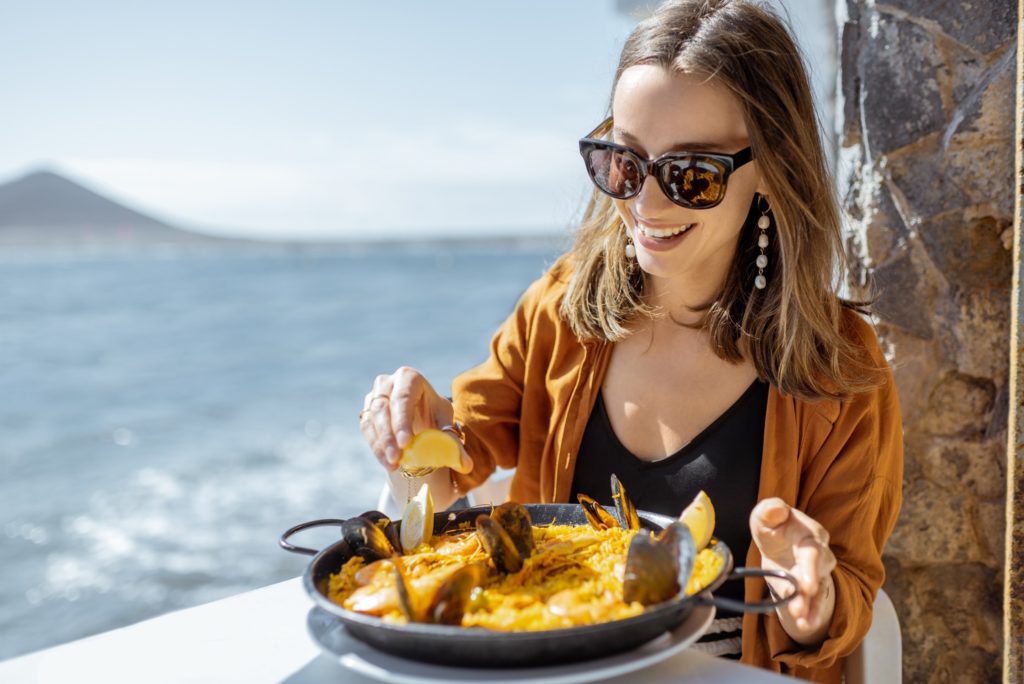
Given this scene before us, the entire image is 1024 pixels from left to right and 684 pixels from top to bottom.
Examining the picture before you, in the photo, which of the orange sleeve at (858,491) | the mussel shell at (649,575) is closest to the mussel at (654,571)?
the mussel shell at (649,575)

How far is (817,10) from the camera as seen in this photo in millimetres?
4254

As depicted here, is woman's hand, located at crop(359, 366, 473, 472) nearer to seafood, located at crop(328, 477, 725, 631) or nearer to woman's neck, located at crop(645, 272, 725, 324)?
seafood, located at crop(328, 477, 725, 631)

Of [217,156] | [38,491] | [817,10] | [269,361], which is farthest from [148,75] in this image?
[817,10]

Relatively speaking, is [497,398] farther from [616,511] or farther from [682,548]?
[682,548]

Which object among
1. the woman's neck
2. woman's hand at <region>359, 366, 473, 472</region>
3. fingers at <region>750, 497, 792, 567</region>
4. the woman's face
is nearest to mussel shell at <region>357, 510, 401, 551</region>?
woman's hand at <region>359, 366, 473, 472</region>

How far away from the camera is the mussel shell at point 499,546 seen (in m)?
1.26

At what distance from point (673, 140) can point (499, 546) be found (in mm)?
833

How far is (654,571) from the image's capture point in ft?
3.49

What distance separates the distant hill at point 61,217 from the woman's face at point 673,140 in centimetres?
7239

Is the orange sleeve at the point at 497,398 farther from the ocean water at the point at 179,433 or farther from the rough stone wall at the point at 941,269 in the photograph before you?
the rough stone wall at the point at 941,269

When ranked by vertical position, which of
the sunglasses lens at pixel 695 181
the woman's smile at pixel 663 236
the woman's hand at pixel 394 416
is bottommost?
the woman's hand at pixel 394 416

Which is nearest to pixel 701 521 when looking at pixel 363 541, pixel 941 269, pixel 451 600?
pixel 451 600

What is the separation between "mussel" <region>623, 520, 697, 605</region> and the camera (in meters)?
1.06

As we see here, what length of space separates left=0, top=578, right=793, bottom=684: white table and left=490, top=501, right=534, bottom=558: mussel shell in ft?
0.81
